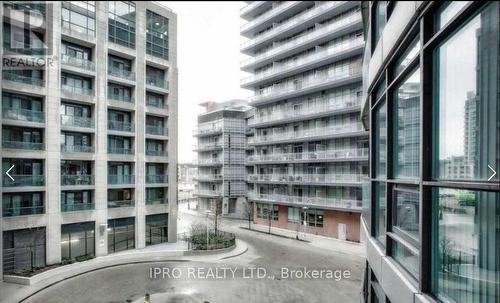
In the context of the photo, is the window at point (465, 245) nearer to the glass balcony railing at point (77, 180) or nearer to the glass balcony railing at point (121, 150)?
the glass balcony railing at point (77, 180)

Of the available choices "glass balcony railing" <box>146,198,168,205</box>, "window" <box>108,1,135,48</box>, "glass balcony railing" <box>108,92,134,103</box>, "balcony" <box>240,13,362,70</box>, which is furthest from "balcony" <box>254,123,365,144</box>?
"window" <box>108,1,135,48</box>

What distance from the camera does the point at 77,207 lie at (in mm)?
23203

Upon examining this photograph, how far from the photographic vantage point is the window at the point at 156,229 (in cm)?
2754

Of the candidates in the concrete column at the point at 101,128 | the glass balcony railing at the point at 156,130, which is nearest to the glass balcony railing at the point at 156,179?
the concrete column at the point at 101,128

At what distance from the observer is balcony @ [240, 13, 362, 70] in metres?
29.8

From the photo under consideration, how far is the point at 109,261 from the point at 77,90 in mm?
13623

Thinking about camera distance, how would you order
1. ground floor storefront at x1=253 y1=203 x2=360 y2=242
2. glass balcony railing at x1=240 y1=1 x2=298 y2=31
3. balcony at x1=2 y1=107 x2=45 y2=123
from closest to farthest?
1. balcony at x1=2 y1=107 x2=45 y2=123
2. ground floor storefront at x1=253 y1=203 x2=360 y2=242
3. glass balcony railing at x1=240 y1=1 x2=298 y2=31

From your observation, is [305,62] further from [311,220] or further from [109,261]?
[109,261]

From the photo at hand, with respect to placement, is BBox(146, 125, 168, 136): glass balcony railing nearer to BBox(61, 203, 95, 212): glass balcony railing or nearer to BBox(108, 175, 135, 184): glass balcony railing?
BBox(108, 175, 135, 184): glass balcony railing

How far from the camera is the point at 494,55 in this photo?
307cm

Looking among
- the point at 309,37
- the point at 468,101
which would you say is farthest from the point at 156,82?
the point at 468,101

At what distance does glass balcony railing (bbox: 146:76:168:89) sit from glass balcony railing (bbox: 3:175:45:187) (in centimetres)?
1203

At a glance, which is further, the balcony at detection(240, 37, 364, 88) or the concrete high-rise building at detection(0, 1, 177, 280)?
the balcony at detection(240, 37, 364, 88)

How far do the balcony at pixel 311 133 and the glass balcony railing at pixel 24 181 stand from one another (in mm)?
24000
